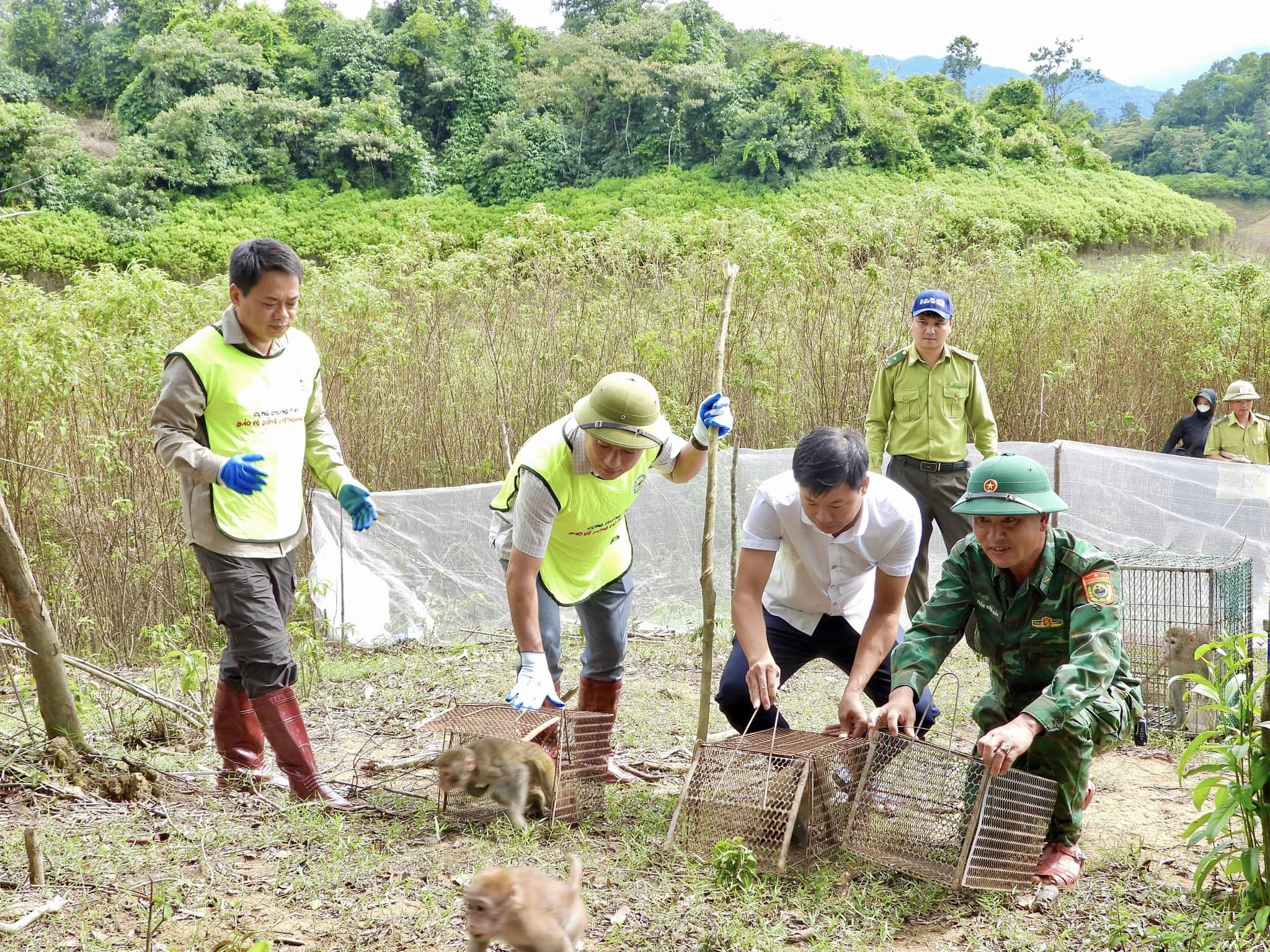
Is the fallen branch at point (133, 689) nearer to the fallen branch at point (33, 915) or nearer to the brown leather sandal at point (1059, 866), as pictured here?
the fallen branch at point (33, 915)

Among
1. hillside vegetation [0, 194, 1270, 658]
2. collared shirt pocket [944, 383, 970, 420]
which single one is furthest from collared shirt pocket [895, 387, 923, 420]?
hillside vegetation [0, 194, 1270, 658]

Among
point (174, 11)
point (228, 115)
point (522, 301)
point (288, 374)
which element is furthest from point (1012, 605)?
point (174, 11)

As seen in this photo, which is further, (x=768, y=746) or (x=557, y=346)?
(x=557, y=346)

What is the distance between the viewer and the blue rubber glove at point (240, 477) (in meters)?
3.37

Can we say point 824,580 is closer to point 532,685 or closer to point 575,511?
point 575,511

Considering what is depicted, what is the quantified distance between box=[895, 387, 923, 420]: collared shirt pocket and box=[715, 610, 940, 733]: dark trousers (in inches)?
98.6

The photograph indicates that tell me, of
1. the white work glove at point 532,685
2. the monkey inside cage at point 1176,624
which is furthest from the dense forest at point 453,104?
the white work glove at point 532,685

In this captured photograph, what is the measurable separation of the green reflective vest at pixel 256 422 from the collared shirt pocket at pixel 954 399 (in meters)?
3.71

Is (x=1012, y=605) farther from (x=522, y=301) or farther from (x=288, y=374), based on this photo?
(x=522, y=301)

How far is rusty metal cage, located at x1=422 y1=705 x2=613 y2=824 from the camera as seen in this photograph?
136 inches

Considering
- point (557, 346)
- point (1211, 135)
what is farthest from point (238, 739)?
point (1211, 135)

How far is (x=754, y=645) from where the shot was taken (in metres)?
3.53

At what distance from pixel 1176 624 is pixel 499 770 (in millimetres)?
3697

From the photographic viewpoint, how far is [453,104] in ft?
87.4
